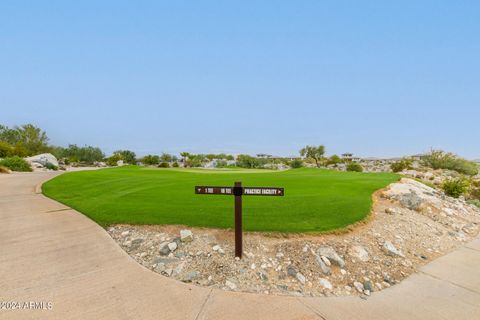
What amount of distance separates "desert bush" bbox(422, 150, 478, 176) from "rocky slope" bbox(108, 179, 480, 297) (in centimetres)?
2907

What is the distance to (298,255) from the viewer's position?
457 cm

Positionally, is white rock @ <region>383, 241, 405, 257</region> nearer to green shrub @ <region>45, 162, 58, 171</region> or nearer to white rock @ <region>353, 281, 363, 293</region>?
white rock @ <region>353, 281, 363, 293</region>

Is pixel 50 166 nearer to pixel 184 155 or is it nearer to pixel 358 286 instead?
pixel 184 155

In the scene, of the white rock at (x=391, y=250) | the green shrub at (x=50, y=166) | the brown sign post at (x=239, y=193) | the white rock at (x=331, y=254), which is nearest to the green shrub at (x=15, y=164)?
the green shrub at (x=50, y=166)

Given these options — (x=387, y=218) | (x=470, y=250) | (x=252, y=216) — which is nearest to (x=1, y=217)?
(x=252, y=216)

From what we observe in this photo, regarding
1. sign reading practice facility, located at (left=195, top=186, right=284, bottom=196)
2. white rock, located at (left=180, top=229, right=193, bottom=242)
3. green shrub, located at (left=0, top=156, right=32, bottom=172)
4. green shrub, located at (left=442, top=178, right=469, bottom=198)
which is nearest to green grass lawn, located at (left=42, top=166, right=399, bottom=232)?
white rock, located at (left=180, top=229, right=193, bottom=242)

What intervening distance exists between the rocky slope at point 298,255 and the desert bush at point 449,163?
29.1 metres

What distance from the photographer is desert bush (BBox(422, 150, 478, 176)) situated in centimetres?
2745

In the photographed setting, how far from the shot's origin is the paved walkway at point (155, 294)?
10.2 feet

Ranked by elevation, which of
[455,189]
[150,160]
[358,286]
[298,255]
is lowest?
[358,286]

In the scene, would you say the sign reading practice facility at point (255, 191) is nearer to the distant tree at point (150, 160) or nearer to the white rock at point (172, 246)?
the white rock at point (172, 246)

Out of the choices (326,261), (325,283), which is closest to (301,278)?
(325,283)

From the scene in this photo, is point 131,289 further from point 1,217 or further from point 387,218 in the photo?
point 387,218

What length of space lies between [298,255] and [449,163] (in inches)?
1397
